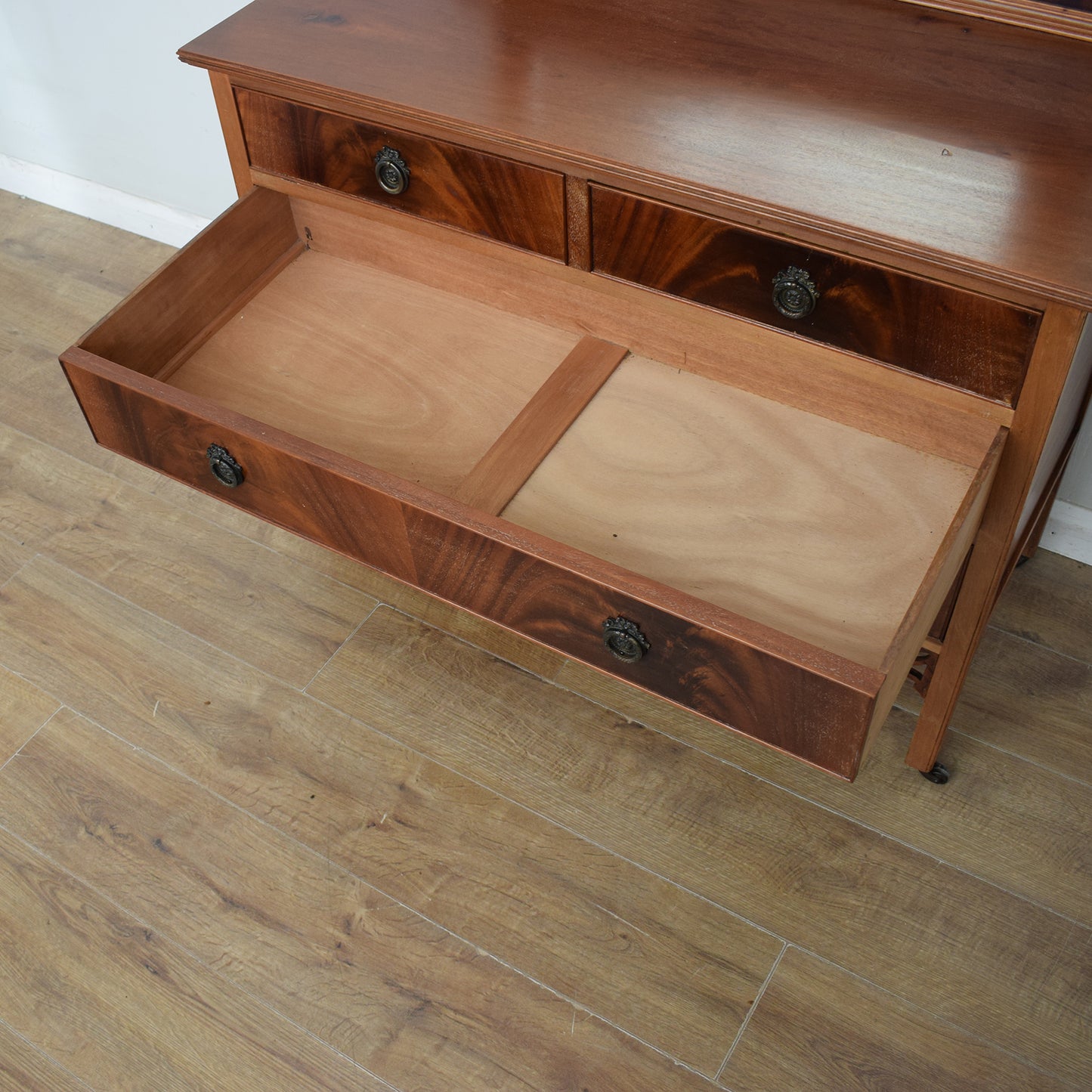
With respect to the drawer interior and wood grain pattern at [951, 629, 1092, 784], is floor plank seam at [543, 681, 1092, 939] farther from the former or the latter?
the drawer interior

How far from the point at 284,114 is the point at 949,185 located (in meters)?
0.63

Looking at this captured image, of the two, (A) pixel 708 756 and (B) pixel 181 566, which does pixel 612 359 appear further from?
(B) pixel 181 566

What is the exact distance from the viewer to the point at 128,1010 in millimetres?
1245

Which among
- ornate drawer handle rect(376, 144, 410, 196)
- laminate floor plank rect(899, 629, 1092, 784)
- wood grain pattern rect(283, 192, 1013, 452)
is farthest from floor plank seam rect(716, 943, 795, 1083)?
ornate drawer handle rect(376, 144, 410, 196)

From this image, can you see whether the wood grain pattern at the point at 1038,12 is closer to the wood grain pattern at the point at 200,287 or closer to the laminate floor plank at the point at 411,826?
the wood grain pattern at the point at 200,287

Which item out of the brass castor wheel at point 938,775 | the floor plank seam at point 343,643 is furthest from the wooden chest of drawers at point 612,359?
the floor plank seam at point 343,643

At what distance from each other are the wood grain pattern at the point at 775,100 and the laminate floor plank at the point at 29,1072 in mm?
1014

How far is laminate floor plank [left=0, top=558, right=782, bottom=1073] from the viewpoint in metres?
1.23

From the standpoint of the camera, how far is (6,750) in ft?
4.78

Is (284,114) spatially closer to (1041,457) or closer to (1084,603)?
(1041,457)

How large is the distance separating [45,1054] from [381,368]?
2.61ft

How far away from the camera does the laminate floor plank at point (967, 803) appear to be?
127 cm

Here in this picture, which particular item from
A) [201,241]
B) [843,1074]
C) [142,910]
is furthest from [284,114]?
[843,1074]

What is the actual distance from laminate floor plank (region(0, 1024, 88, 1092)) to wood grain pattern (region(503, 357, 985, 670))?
76cm
